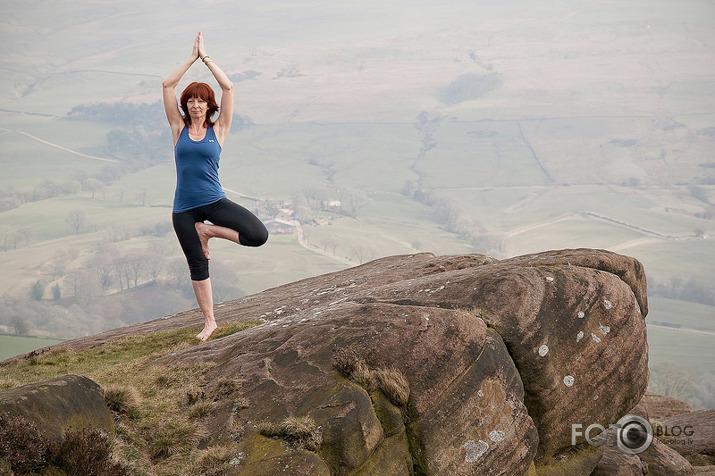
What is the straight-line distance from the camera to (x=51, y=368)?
631 inches

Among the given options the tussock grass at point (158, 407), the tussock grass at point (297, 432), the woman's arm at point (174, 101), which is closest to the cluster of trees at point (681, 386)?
the tussock grass at point (158, 407)

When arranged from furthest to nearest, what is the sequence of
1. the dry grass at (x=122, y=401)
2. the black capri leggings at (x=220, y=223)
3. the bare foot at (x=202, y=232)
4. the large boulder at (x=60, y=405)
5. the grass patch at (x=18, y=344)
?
1. the grass patch at (x=18, y=344)
2. the bare foot at (x=202, y=232)
3. the black capri leggings at (x=220, y=223)
4. the dry grass at (x=122, y=401)
5. the large boulder at (x=60, y=405)

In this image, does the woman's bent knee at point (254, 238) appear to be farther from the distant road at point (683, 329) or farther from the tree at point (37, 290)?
the tree at point (37, 290)

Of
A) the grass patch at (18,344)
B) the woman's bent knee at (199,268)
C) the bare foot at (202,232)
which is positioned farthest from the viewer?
the grass patch at (18,344)

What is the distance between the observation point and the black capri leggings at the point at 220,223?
14.2 meters

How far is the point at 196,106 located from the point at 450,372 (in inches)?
329

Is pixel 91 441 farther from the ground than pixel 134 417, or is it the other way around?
pixel 91 441

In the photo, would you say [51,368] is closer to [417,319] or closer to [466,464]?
[417,319]

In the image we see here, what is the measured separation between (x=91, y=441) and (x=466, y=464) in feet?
21.2

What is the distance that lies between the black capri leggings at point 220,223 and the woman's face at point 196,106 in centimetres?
213

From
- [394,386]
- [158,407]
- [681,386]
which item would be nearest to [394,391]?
[394,386]

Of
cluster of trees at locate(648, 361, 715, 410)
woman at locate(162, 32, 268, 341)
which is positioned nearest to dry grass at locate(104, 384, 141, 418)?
woman at locate(162, 32, 268, 341)

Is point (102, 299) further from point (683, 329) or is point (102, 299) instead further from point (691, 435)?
point (691, 435)

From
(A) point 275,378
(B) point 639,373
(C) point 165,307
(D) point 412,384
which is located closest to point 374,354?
(D) point 412,384
